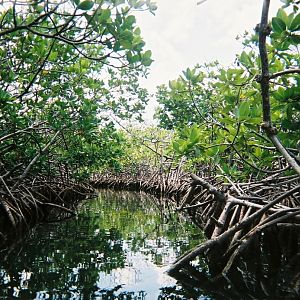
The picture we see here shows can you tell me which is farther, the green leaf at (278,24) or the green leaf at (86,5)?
the green leaf at (86,5)

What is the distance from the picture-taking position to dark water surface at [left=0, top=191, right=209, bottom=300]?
3.11 metres

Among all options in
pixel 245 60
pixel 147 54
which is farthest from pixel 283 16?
pixel 147 54

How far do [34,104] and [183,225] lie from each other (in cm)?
396

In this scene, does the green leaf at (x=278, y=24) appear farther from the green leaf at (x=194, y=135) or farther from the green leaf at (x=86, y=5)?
the green leaf at (x=86, y=5)

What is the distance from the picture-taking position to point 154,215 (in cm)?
913

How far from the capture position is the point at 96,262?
13.5 ft

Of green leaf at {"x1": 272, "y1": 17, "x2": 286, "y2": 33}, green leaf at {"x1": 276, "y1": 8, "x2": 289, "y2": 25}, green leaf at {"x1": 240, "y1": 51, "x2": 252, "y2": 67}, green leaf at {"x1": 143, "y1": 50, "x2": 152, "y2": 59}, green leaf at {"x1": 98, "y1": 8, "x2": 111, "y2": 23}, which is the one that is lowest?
green leaf at {"x1": 272, "y1": 17, "x2": 286, "y2": 33}

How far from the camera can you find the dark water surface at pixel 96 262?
3113 mm

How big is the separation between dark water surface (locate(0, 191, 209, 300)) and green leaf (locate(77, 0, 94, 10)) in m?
2.23

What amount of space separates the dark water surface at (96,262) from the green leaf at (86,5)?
2.23 m

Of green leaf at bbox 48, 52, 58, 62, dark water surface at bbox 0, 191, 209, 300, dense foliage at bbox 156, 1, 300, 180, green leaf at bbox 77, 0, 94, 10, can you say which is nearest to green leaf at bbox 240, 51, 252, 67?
dense foliage at bbox 156, 1, 300, 180

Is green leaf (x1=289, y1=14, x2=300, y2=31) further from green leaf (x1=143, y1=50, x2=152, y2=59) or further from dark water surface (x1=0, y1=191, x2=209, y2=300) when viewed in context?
dark water surface (x1=0, y1=191, x2=209, y2=300)

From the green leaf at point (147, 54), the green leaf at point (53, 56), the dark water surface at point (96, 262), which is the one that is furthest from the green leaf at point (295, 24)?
the green leaf at point (53, 56)

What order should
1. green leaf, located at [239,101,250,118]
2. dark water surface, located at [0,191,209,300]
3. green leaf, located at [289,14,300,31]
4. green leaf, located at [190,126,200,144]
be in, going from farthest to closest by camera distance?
dark water surface, located at [0,191,209,300] < green leaf, located at [190,126,200,144] < green leaf, located at [239,101,250,118] < green leaf, located at [289,14,300,31]
